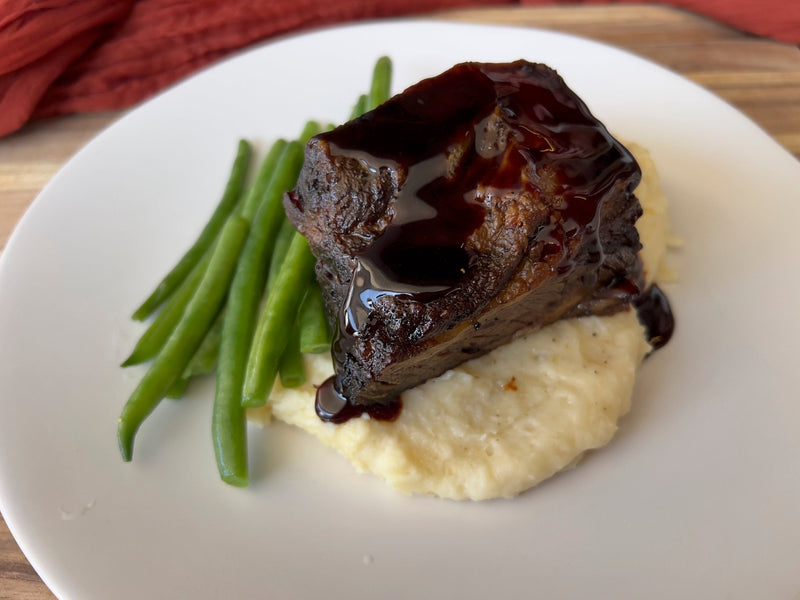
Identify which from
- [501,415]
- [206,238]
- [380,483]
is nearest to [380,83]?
[206,238]

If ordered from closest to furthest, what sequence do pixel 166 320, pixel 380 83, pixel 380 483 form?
pixel 380 483 < pixel 166 320 < pixel 380 83

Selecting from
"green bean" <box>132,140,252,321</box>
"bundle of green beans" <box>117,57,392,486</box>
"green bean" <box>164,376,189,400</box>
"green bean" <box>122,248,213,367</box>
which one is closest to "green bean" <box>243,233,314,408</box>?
"bundle of green beans" <box>117,57,392,486</box>

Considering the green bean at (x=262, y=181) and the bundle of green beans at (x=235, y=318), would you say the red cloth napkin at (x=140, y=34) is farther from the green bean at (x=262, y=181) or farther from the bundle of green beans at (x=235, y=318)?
the bundle of green beans at (x=235, y=318)

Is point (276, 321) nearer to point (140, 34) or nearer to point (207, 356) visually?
point (207, 356)

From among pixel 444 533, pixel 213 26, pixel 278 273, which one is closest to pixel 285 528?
pixel 444 533

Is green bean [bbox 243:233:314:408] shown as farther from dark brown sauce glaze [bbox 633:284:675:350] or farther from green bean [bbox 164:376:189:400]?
dark brown sauce glaze [bbox 633:284:675:350]
